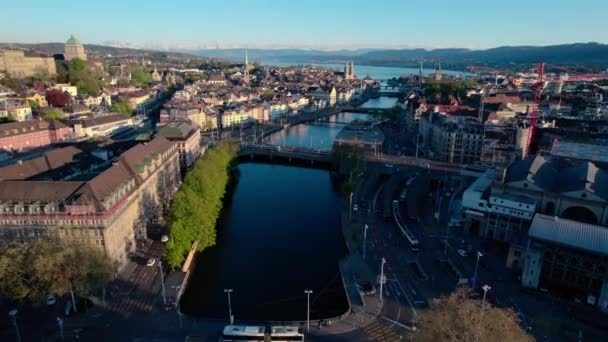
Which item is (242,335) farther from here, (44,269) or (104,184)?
(104,184)

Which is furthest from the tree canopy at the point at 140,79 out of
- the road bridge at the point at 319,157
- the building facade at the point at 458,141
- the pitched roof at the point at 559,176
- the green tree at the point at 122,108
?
the pitched roof at the point at 559,176

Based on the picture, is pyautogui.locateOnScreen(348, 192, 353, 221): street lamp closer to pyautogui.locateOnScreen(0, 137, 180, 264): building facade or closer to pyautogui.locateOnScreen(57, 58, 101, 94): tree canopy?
pyautogui.locateOnScreen(0, 137, 180, 264): building facade

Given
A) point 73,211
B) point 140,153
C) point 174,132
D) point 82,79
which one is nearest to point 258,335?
point 73,211

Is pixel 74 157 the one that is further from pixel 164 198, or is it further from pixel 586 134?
pixel 586 134

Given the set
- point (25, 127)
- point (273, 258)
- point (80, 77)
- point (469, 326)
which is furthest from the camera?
point (80, 77)

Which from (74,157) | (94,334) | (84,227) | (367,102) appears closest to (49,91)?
(74,157)

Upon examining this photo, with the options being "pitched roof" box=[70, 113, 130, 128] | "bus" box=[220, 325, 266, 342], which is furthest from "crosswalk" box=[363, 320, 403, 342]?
"pitched roof" box=[70, 113, 130, 128]
